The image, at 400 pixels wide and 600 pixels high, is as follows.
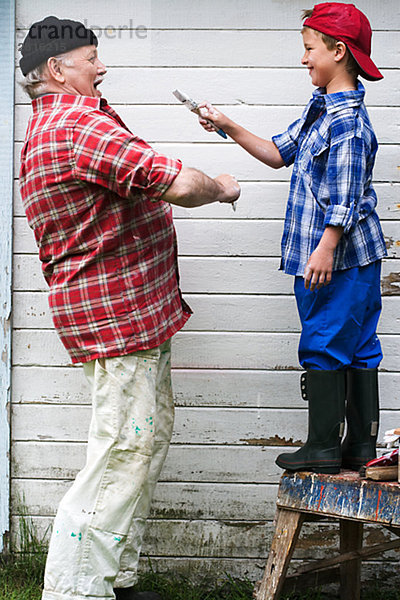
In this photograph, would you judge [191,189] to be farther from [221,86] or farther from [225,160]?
[221,86]

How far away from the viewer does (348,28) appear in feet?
7.55

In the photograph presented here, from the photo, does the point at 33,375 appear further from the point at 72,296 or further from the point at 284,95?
the point at 284,95

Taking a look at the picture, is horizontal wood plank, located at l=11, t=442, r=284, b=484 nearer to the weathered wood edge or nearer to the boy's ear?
the weathered wood edge

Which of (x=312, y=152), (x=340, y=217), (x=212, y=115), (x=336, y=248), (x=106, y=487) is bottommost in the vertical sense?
(x=106, y=487)

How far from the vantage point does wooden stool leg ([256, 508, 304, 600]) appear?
229 centimetres

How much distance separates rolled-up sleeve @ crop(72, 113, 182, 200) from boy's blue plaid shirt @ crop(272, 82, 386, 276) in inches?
19.5

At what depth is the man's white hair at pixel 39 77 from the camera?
2402mm

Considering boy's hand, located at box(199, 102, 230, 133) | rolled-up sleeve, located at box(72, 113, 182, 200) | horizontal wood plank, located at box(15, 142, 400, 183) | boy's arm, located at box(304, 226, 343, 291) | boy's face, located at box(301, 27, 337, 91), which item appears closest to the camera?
rolled-up sleeve, located at box(72, 113, 182, 200)

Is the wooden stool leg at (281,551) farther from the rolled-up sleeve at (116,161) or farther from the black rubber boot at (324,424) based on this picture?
the rolled-up sleeve at (116,161)

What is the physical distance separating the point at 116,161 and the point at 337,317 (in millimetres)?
879

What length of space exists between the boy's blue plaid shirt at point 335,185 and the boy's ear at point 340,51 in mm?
125

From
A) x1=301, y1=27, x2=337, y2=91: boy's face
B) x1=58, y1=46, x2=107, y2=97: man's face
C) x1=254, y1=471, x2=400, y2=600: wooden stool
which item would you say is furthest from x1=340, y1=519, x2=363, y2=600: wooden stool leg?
x1=58, y1=46, x2=107, y2=97: man's face

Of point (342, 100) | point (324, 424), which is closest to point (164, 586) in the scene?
point (324, 424)

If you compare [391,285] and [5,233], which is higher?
[5,233]
